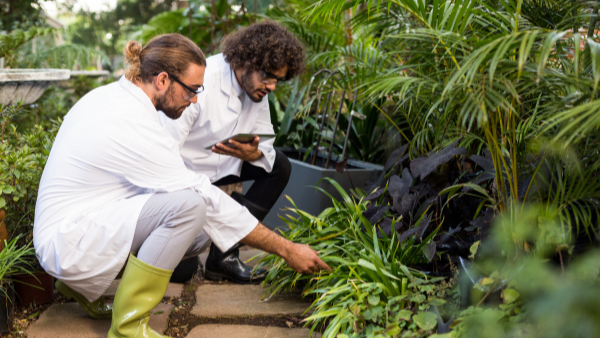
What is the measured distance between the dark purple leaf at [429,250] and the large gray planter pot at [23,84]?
2441mm

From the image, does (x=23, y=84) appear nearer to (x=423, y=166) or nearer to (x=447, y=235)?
(x=423, y=166)

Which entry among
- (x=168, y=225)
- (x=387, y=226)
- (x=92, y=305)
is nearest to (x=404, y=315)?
(x=387, y=226)

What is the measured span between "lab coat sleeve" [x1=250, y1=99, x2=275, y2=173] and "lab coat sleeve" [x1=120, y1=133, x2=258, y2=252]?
29.6 inches

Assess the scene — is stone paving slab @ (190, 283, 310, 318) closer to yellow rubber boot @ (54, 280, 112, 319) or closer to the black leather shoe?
the black leather shoe

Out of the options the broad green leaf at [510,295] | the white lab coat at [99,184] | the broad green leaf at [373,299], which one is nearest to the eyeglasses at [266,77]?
the white lab coat at [99,184]

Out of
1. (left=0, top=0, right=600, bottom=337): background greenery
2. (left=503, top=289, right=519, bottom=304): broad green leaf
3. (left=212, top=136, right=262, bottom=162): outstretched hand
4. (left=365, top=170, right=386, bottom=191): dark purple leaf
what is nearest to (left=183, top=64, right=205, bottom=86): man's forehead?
(left=212, top=136, right=262, bottom=162): outstretched hand

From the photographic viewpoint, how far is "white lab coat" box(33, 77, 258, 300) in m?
1.76

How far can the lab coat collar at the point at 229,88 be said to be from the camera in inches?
104

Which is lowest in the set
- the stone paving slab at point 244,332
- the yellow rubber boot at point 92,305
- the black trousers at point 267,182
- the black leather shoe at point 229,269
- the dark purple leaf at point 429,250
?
the black leather shoe at point 229,269

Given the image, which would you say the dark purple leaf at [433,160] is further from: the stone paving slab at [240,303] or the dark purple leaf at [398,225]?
the stone paving slab at [240,303]

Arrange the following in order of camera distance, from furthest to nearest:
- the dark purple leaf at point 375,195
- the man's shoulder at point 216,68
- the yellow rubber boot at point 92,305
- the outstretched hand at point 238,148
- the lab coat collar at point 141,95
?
1. the man's shoulder at point 216,68
2. the outstretched hand at point 238,148
3. the dark purple leaf at point 375,195
4. the yellow rubber boot at point 92,305
5. the lab coat collar at point 141,95

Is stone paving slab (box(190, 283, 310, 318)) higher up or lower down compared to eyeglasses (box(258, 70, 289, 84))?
lower down

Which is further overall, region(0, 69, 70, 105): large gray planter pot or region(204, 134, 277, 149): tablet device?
region(0, 69, 70, 105): large gray planter pot

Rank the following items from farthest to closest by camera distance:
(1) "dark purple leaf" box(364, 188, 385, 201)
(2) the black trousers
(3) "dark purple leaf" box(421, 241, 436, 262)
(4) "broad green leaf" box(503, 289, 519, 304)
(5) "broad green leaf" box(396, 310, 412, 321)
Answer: (2) the black trousers
(1) "dark purple leaf" box(364, 188, 385, 201)
(3) "dark purple leaf" box(421, 241, 436, 262)
(5) "broad green leaf" box(396, 310, 412, 321)
(4) "broad green leaf" box(503, 289, 519, 304)
